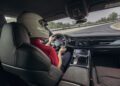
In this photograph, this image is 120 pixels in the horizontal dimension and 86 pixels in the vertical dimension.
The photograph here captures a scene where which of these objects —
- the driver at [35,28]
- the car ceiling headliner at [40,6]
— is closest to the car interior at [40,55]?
the car ceiling headliner at [40,6]

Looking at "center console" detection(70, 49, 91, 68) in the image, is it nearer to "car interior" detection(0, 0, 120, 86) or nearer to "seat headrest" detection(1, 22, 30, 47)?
"car interior" detection(0, 0, 120, 86)

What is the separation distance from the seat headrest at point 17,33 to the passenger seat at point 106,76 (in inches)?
52.5

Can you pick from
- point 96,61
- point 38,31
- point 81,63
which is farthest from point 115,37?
point 38,31

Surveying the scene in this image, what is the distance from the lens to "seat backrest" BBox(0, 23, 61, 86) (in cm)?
222

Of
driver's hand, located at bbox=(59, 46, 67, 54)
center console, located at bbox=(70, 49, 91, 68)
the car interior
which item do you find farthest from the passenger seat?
driver's hand, located at bbox=(59, 46, 67, 54)

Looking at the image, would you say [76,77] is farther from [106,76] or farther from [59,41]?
[106,76]

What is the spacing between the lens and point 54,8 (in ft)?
9.74

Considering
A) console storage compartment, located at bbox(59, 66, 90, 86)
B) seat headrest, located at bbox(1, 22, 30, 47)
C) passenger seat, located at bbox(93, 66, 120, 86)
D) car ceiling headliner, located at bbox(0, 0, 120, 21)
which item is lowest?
Result: passenger seat, located at bbox(93, 66, 120, 86)

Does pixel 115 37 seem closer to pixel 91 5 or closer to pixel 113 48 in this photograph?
pixel 113 48

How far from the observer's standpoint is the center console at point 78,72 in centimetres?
260

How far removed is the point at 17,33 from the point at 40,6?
0.71 metres

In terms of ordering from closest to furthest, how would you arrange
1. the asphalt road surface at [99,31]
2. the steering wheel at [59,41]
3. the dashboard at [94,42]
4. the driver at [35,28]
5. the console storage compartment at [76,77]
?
the driver at [35,28], the console storage compartment at [76,77], the steering wheel at [59,41], the dashboard at [94,42], the asphalt road surface at [99,31]

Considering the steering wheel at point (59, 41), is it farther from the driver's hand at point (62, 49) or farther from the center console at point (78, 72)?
the center console at point (78, 72)

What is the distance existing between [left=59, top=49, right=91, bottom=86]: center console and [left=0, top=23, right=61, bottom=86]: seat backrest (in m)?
0.34
